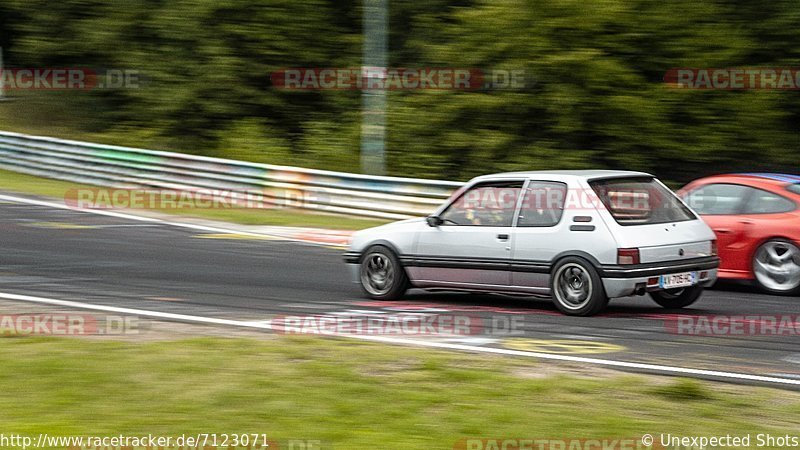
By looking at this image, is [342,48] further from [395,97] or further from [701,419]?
[701,419]

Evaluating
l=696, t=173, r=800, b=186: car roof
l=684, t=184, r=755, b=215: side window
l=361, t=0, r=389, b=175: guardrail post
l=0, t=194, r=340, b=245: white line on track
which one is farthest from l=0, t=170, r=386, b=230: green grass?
l=696, t=173, r=800, b=186: car roof

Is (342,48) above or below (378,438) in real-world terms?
above

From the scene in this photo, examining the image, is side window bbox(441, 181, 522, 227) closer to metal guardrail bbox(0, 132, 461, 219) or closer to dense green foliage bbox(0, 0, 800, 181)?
metal guardrail bbox(0, 132, 461, 219)

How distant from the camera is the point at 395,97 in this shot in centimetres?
2444

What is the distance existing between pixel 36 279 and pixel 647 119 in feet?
41.5

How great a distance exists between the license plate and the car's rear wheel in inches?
79.0

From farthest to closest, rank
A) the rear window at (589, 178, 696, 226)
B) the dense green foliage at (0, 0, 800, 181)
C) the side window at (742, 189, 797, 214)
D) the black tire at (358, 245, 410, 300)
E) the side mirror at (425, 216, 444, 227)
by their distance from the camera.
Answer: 1. the dense green foliage at (0, 0, 800, 181)
2. the side window at (742, 189, 797, 214)
3. the black tire at (358, 245, 410, 300)
4. the side mirror at (425, 216, 444, 227)
5. the rear window at (589, 178, 696, 226)

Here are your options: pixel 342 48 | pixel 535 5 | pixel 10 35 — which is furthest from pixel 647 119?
pixel 10 35

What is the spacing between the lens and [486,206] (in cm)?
1059

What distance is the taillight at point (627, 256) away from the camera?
9500mm

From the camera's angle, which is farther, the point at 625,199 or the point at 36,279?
the point at 36,279

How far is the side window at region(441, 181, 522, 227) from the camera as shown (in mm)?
10391

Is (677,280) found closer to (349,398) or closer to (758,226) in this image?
(758,226)

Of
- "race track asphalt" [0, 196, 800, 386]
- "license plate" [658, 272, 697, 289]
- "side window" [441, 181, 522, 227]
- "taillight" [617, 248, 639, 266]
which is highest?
"side window" [441, 181, 522, 227]
